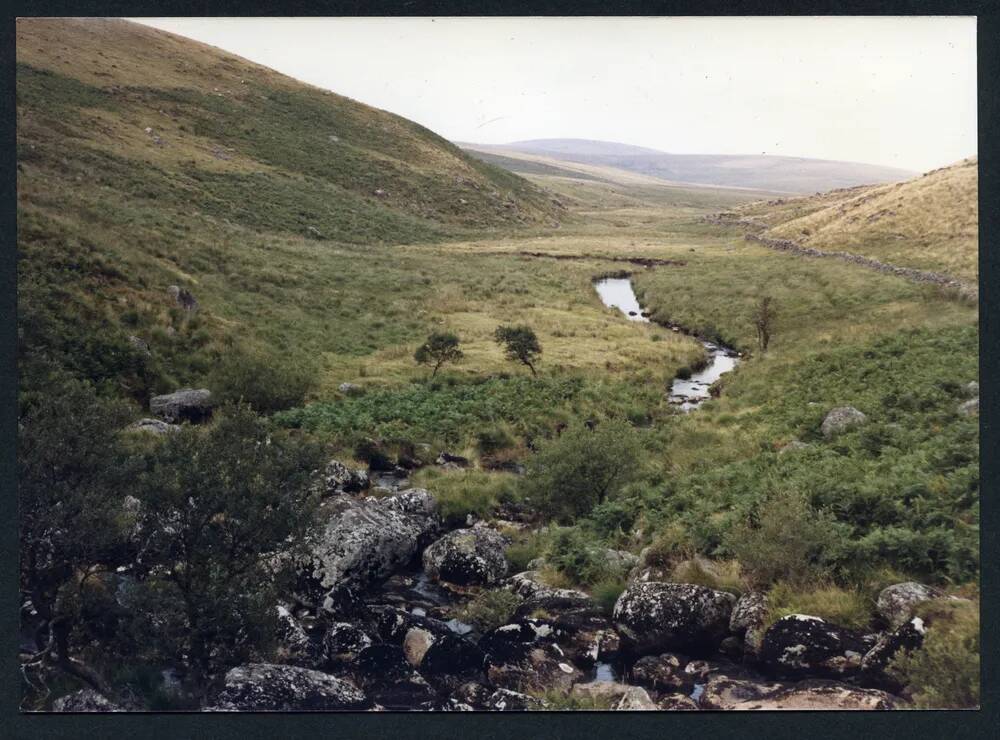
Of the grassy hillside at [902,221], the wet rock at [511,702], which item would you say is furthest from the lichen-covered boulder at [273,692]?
the grassy hillside at [902,221]

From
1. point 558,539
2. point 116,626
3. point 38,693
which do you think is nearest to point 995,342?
point 558,539

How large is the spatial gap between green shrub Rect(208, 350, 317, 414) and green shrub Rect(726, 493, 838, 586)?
1005 cm

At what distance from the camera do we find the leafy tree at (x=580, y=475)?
44.7 feet

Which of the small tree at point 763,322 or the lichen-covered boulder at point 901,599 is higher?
the small tree at point 763,322

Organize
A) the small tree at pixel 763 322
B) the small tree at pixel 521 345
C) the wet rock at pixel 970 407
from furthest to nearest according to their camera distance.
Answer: the small tree at pixel 521 345
the small tree at pixel 763 322
the wet rock at pixel 970 407

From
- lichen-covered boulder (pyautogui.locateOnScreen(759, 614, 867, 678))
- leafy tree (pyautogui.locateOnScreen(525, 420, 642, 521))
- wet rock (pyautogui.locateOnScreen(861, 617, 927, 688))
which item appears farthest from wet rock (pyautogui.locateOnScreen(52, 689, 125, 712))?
wet rock (pyautogui.locateOnScreen(861, 617, 927, 688))

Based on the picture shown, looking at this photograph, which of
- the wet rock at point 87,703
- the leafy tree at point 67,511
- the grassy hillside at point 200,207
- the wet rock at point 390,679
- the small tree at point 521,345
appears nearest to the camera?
the leafy tree at point 67,511

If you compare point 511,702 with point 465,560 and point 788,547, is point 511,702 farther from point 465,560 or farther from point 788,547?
point 788,547

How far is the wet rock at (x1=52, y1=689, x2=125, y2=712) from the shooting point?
876 centimetres

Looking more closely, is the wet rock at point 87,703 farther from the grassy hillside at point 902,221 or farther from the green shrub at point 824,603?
the grassy hillside at point 902,221

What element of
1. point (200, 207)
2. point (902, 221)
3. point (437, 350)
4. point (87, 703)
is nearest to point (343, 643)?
point (87, 703)

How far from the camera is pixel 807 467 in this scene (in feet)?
40.0

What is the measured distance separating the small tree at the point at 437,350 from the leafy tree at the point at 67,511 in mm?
11817

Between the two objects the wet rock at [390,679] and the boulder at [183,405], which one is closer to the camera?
the wet rock at [390,679]
